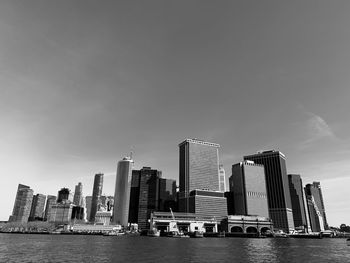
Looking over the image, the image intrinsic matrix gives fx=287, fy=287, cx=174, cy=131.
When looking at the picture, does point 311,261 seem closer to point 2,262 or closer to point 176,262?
point 176,262

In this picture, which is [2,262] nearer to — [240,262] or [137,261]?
[137,261]

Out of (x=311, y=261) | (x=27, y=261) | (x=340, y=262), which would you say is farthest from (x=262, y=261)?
(x=27, y=261)

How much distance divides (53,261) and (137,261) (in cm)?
2138

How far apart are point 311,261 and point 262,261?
14477mm

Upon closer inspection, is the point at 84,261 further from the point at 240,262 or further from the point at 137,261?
the point at 240,262

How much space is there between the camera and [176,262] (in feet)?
237

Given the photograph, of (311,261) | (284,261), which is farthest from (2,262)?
Answer: (311,261)

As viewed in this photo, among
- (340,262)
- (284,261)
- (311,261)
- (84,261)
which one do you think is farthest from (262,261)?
(84,261)

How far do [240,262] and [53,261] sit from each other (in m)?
47.9

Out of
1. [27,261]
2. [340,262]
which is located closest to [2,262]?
[27,261]

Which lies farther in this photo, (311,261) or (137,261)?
(311,261)

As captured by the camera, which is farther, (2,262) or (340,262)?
(340,262)

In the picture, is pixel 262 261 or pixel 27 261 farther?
pixel 262 261

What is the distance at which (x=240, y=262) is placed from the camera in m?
73.6
